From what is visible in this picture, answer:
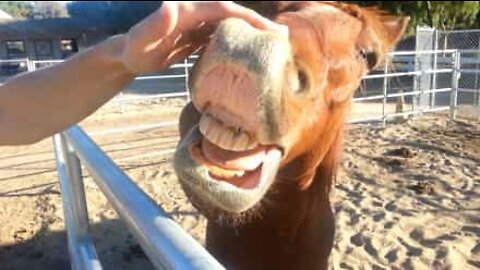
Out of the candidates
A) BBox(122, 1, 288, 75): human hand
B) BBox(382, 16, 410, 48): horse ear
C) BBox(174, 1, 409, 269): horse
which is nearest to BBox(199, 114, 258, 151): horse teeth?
BBox(174, 1, 409, 269): horse

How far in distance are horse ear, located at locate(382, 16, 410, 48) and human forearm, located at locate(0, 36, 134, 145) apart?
114 cm

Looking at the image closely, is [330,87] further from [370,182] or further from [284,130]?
[370,182]

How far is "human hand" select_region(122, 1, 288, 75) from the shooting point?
770 millimetres

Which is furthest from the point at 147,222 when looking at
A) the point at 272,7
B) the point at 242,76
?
the point at 272,7

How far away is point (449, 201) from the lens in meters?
4.51

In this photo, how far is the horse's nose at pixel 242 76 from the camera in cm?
96

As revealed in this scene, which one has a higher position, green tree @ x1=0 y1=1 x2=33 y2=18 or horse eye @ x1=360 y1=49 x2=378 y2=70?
horse eye @ x1=360 y1=49 x2=378 y2=70

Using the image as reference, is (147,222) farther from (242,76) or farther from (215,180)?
(242,76)

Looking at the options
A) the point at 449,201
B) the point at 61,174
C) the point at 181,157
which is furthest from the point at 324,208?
the point at 449,201

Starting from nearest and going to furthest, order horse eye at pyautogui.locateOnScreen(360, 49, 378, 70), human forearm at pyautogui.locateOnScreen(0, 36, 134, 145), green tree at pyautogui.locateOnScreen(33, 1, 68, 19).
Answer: human forearm at pyautogui.locateOnScreen(0, 36, 134, 145) → horse eye at pyautogui.locateOnScreen(360, 49, 378, 70) → green tree at pyautogui.locateOnScreen(33, 1, 68, 19)

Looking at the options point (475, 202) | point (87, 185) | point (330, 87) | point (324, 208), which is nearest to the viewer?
point (330, 87)

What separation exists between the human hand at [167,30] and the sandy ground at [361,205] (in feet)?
8.90

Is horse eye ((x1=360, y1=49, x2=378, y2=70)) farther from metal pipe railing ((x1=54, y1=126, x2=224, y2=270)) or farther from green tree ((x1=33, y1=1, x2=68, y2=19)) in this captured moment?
green tree ((x1=33, y1=1, x2=68, y2=19))

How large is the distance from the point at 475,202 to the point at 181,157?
160 inches
